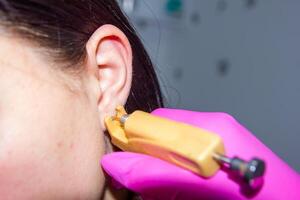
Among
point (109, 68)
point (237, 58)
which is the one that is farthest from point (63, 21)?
point (237, 58)

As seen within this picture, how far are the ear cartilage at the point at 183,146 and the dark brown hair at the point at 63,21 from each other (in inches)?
4.7

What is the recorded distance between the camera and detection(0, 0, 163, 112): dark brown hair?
1.61 feet

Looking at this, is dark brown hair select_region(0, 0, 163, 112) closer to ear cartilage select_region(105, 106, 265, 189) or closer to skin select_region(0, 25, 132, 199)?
skin select_region(0, 25, 132, 199)

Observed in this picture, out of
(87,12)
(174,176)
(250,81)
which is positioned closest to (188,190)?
(174,176)

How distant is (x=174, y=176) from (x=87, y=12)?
0.27 metres

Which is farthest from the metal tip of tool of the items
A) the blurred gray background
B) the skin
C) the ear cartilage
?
the blurred gray background

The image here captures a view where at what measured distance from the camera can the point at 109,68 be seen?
58 centimetres

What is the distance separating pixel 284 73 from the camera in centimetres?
132

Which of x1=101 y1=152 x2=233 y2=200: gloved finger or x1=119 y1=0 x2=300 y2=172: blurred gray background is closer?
x1=101 y1=152 x2=233 y2=200: gloved finger

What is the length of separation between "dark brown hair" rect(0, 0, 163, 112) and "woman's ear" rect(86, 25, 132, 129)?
0.02 m

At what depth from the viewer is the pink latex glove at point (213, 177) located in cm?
45

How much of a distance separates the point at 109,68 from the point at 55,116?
4.5 inches

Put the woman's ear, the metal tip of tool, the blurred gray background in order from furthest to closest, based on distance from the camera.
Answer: the blurred gray background
the woman's ear
the metal tip of tool

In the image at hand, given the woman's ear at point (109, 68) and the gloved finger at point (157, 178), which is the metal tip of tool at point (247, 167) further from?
the woman's ear at point (109, 68)
